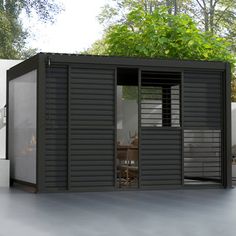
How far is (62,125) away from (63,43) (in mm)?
28460

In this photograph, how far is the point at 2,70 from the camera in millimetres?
15719

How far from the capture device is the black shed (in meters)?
11.7

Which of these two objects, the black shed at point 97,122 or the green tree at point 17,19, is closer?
the black shed at point 97,122

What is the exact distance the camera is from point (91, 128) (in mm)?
11945

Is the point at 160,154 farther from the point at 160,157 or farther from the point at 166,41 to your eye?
the point at 166,41

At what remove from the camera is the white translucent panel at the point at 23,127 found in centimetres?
1198

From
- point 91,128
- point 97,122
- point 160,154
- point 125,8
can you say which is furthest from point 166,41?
point 125,8

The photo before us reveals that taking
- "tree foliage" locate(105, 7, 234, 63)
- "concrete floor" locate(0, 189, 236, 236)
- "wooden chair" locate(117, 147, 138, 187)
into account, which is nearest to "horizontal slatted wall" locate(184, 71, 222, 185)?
"wooden chair" locate(117, 147, 138, 187)

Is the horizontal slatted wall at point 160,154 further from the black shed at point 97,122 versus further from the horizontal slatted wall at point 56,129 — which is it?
the horizontal slatted wall at point 56,129

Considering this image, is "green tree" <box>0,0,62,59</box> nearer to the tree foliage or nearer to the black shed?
the tree foliage

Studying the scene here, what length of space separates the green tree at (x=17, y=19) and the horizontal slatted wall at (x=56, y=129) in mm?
21974

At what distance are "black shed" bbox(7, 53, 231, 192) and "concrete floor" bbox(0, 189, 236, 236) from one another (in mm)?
535

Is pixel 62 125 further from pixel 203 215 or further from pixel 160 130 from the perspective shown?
pixel 203 215

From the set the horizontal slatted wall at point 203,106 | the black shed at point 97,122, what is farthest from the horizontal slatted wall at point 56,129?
the horizontal slatted wall at point 203,106
